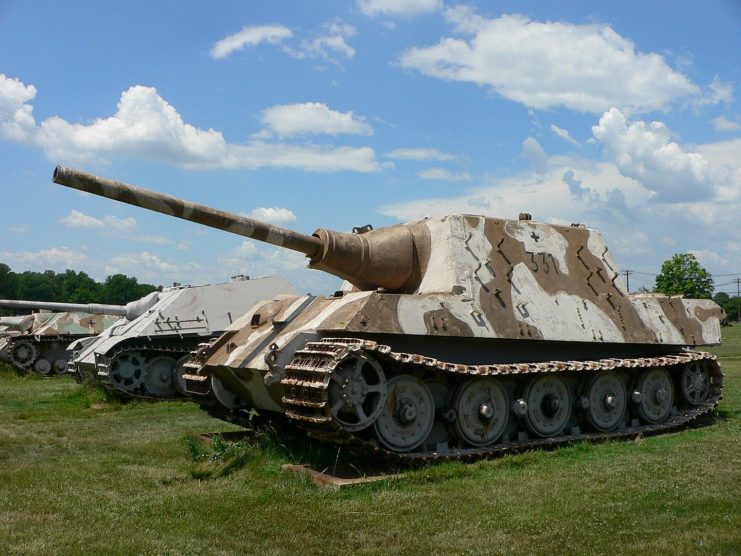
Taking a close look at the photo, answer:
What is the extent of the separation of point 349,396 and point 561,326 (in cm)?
395

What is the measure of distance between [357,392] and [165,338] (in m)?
11.4

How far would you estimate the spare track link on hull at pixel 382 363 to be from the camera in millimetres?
8688

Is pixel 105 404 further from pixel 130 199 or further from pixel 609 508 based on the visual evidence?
pixel 609 508

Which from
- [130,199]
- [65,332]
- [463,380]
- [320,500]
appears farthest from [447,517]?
[65,332]

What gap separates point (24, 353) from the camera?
91.8 feet

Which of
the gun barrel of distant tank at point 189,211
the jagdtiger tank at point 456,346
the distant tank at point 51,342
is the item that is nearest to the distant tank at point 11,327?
the distant tank at point 51,342

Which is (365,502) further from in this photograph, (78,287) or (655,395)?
(78,287)

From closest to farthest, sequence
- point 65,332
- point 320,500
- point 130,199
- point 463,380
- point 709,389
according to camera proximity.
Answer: point 320,500
point 130,199
point 463,380
point 709,389
point 65,332

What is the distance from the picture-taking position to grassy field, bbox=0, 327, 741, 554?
21.5ft

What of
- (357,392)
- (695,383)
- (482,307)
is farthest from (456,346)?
(695,383)

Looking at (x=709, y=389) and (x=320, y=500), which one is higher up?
(x=709, y=389)

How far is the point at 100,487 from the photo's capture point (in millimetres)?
8773

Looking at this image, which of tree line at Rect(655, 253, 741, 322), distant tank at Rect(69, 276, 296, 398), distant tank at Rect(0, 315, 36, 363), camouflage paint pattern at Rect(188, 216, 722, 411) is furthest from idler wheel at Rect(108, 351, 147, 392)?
tree line at Rect(655, 253, 741, 322)

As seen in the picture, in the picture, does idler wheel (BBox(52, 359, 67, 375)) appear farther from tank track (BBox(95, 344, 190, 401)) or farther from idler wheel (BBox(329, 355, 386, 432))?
idler wheel (BBox(329, 355, 386, 432))
